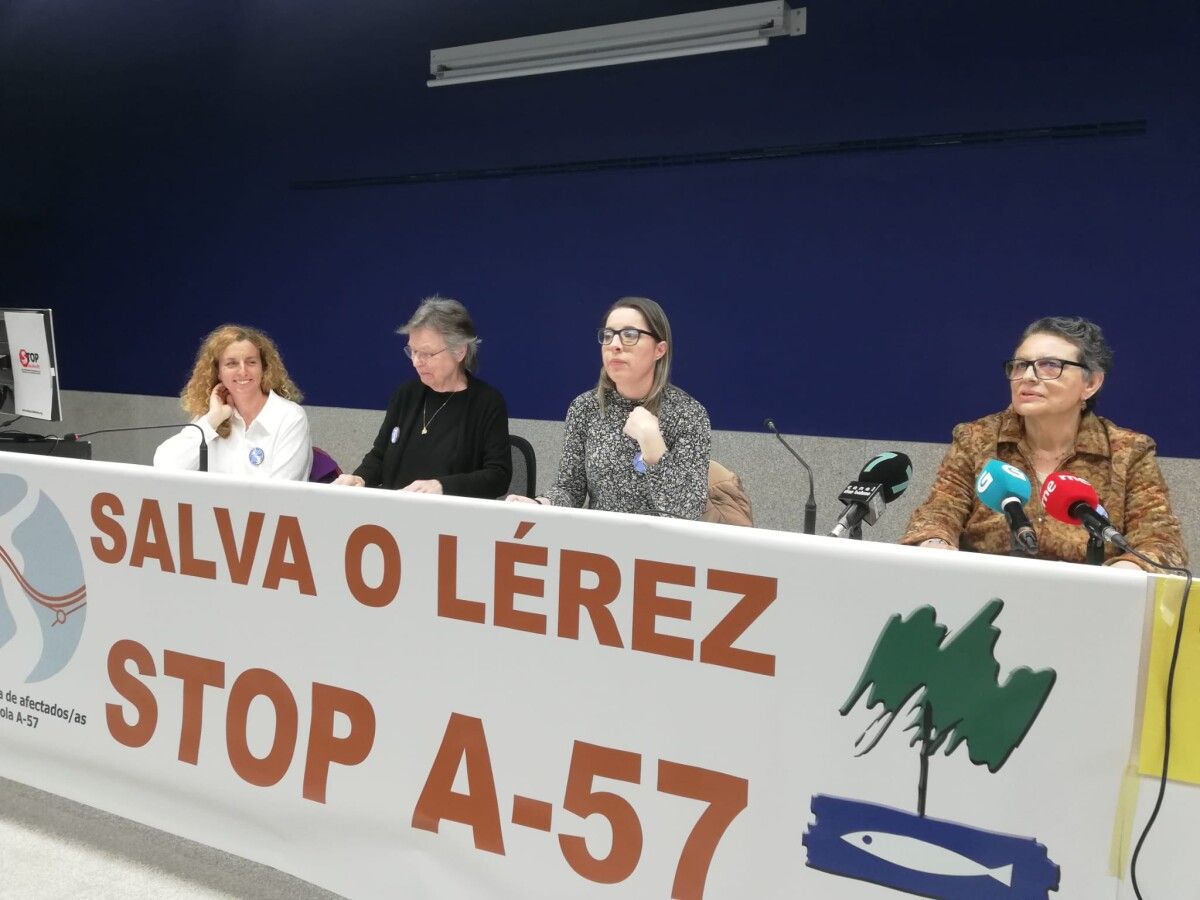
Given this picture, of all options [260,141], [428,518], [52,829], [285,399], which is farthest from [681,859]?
[260,141]

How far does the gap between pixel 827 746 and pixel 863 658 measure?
5.4 inches

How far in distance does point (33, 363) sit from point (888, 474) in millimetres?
3371

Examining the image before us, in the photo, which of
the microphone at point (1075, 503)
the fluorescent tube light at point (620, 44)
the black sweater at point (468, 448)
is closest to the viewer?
the microphone at point (1075, 503)

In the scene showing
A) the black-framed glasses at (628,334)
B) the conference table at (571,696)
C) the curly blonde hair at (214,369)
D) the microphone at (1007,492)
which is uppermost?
the black-framed glasses at (628,334)

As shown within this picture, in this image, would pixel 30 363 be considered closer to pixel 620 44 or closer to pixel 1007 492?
pixel 620 44

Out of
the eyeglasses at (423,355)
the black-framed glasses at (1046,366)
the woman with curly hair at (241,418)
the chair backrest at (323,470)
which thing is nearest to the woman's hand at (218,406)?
the woman with curly hair at (241,418)

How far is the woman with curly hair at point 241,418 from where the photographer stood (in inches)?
123

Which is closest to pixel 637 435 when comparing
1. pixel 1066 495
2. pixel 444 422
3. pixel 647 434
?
pixel 647 434

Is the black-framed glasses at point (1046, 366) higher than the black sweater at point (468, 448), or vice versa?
the black-framed glasses at point (1046, 366)

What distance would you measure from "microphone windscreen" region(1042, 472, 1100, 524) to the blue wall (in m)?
2.36

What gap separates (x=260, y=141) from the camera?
5.54 meters

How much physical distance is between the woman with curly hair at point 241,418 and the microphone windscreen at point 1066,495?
226cm

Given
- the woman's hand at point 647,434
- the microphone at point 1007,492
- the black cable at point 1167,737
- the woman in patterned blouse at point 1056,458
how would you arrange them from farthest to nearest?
the woman's hand at point 647,434 → the woman in patterned blouse at point 1056,458 → the microphone at point 1007,492 → the black cable at point 1167,737

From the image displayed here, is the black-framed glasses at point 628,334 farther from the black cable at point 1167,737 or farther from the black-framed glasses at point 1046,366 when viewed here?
the black cable at point 1167,737
